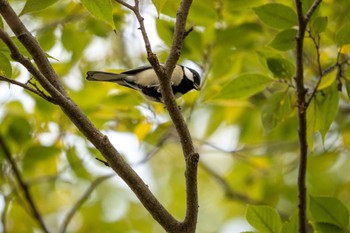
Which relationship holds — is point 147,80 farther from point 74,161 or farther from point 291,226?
point 291,226

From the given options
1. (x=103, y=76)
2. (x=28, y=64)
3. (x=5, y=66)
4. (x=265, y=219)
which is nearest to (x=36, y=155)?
(x=103, y=76)

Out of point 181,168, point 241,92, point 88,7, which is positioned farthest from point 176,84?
point 181,168

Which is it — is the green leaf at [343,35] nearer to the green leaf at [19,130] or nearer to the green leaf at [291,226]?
the green leaf at [291,226]

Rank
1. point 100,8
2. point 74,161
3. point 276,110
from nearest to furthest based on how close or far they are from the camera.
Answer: point 100,8
point 276,110
point 74,161

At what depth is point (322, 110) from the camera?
7.41 ft

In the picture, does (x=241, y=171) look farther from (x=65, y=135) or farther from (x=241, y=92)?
(x=241, y=92)

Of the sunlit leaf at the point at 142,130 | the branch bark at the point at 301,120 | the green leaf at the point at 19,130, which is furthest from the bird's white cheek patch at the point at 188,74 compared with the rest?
the branch bark at the point at 301,120

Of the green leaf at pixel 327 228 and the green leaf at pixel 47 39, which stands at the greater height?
the green leaf at pixel 47 39

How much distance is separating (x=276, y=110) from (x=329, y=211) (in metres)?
0.51

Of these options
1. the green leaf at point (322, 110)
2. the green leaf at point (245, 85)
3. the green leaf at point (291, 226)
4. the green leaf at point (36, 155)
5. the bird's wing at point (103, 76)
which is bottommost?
the green leaf at point (291, 226)

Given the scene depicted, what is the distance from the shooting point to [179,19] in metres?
1.73

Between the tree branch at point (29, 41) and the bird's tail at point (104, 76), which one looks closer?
the tree branch at point (29, 41)

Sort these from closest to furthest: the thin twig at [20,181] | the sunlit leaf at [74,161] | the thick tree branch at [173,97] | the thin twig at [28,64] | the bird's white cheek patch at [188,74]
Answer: the thin twig at [28,64] < the thick tree branch at [173,97] < the thin twig at [20,181] < the bird's white cheek patch at [188,74] < the sunlit leaf at [74,161]

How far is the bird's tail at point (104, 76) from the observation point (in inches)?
116
